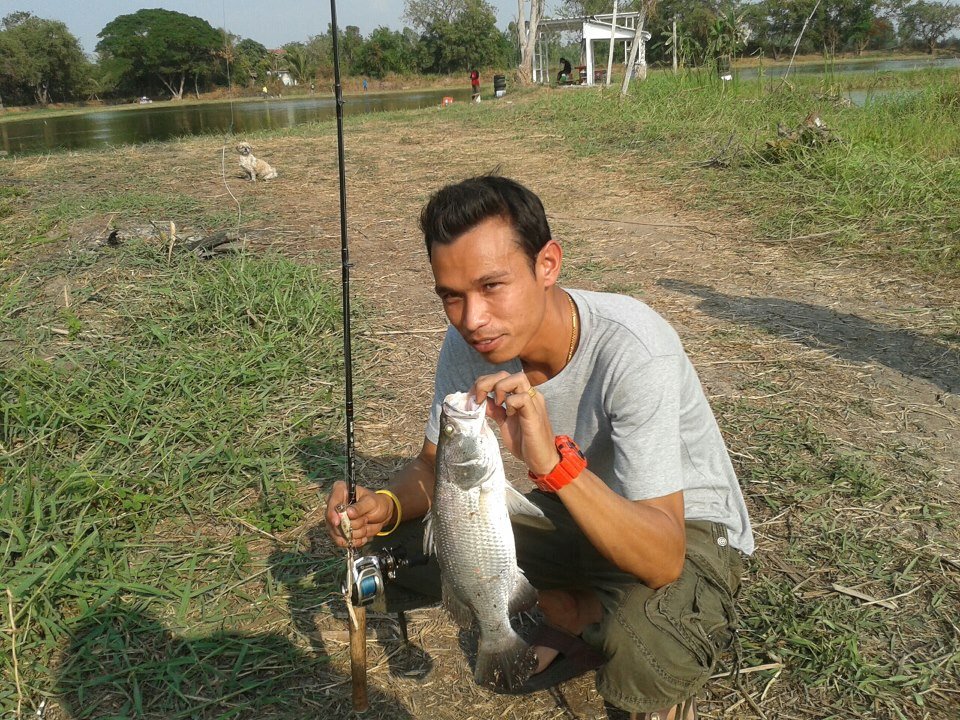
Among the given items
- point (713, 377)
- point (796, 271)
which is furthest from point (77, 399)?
point (796, 271)

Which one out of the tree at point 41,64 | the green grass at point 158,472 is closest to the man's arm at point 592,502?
the green grass at point 158,472

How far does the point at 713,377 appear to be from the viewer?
439 cm

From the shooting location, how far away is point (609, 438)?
83.2 inches

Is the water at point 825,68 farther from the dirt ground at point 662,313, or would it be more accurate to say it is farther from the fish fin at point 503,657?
the fish fin at point 503,657

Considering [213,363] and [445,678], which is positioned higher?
[213,363]

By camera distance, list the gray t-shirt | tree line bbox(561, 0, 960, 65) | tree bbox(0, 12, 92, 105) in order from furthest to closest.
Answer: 1. tree bbox(0, 12, 92, 105)
2. tree line bbox(561, 0, 960, 65)
3. the gray t-shirt

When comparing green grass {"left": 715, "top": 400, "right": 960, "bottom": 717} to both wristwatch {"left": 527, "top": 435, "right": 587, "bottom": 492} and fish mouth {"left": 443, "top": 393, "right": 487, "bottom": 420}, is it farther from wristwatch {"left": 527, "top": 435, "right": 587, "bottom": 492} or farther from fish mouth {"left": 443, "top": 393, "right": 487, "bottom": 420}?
fish mouth {"left": 443, "top": 393, "right": 487, "bottom": 420}

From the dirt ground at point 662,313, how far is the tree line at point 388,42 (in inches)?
561

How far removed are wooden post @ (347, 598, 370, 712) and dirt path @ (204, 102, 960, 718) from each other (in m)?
0.14

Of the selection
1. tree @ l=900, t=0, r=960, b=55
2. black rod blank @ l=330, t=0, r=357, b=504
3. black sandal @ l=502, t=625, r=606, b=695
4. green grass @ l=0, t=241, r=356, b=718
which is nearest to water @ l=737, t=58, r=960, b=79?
tree @ l=900, t=0, r=960, b=55

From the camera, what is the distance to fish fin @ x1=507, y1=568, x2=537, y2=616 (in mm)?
1941

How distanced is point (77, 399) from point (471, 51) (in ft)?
221

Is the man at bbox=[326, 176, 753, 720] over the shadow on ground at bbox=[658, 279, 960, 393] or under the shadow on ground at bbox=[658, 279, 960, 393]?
over

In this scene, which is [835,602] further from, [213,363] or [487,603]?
[213,363]
